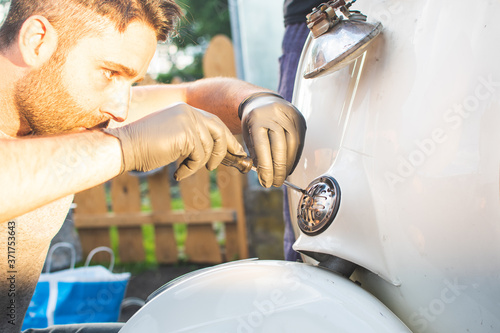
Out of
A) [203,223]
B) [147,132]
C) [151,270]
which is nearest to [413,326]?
[147,132]

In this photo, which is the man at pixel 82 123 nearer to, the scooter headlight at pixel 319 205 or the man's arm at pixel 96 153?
the man's arm at pixel 96 153

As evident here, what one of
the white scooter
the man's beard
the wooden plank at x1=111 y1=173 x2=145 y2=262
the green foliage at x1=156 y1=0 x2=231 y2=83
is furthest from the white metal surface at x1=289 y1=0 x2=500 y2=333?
the green foliage at x1=156 y1=0 x2=231 y2=83

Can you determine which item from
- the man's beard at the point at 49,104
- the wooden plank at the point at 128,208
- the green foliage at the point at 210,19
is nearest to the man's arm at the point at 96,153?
the man's beard at the point at 49,104

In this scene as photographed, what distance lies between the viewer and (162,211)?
11.6ft

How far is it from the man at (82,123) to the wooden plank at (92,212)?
260 cm

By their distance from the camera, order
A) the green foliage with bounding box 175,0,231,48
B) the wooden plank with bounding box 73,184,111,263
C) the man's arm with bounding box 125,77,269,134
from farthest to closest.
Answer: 1. the green foliage with bounding box 175,0,231,48
2. the wooden plank with bounding box 73,184,111,263
3. the man's arm with bounding box 125,77,269,134

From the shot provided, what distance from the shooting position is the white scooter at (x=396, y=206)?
65cm

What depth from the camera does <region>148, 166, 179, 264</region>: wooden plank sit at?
3543 millimetres

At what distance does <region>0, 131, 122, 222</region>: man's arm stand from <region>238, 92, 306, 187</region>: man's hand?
1.02 ft

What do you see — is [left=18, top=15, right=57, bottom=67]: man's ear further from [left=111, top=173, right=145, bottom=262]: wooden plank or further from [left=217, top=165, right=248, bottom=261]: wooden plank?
[left=111, top=173, right=145, bottom=262]: wooden plank

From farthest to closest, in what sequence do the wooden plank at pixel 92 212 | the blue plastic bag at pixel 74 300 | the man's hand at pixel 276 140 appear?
the wooden plank at pixel 92 212 → the blue plastic bag at pixel 74 300 → the man's hand at pixel 276 140

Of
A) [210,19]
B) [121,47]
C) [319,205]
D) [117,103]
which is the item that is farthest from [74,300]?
[210,19]

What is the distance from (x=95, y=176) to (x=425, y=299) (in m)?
0.62

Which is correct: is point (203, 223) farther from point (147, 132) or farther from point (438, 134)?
point (438, 134)
